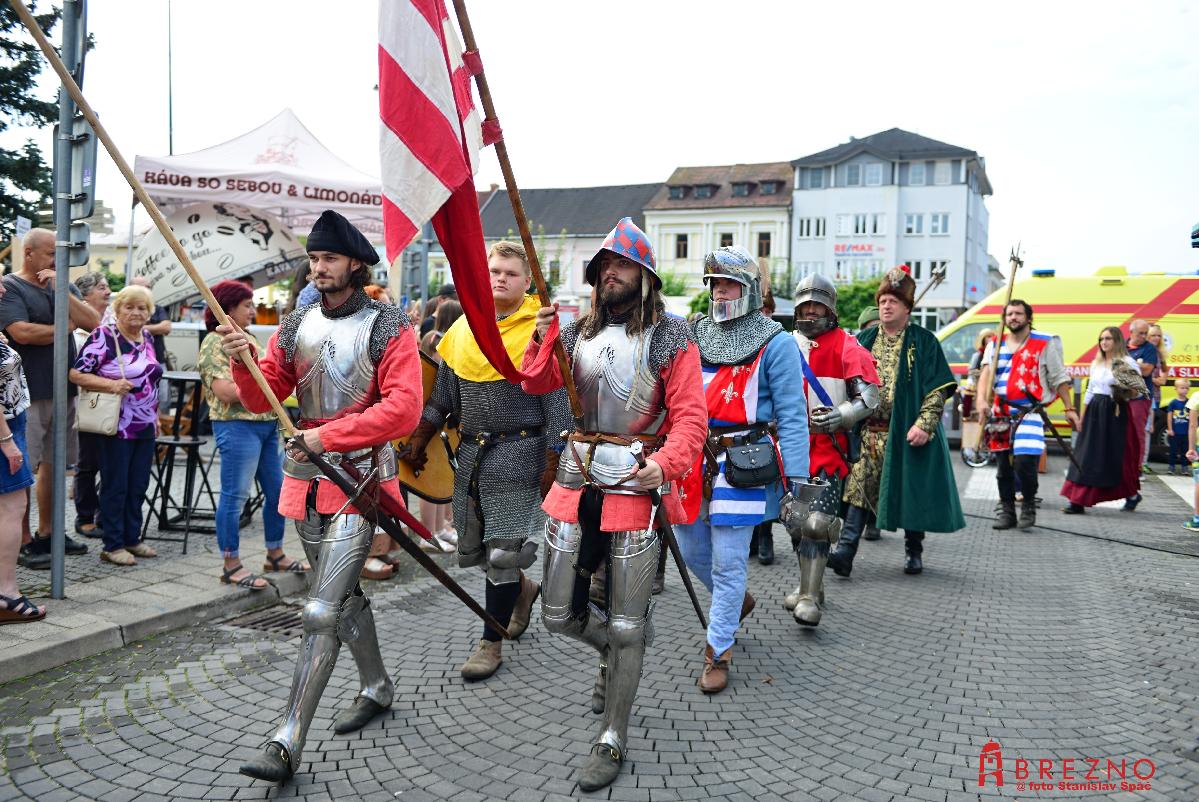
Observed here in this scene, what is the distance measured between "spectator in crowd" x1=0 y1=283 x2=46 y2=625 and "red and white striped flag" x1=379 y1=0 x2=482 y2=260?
9.30 ft

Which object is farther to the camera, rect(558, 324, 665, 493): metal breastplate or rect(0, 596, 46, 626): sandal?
rect(0, 596, 46, 626): sandal

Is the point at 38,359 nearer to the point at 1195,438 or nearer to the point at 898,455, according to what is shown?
the point at 898,455

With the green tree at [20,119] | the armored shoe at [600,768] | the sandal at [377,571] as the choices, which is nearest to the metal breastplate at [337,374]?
the armored shoe at [600,768]

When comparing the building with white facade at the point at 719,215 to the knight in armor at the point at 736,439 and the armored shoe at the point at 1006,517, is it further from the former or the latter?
the knight in armor at the point at 736,439

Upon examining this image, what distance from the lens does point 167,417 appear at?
33.5 ft

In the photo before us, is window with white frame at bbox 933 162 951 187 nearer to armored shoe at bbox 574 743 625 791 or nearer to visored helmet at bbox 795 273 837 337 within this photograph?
visored helmet at bbox 795 273 837 337

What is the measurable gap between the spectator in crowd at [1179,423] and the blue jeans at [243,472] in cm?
1188

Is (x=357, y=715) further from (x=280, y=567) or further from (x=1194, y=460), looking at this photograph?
(x=1194, y=460)

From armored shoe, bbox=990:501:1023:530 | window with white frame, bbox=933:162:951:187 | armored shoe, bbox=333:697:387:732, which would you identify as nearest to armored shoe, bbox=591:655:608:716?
armored shoe, bbox=333:697:387:732

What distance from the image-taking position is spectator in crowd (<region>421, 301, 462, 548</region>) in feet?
18.7

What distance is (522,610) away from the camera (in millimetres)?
4902

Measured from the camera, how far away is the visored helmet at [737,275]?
426 cm

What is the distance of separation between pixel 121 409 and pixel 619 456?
400cm

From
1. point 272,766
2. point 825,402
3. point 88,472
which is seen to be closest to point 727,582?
point 825,402
